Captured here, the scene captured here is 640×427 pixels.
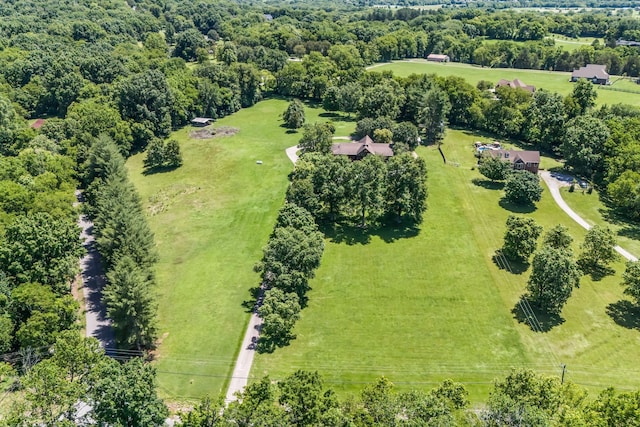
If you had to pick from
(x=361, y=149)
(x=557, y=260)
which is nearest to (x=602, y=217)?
(x=557, y=260)

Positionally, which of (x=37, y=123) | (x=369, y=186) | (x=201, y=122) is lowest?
(x=201, y=122)

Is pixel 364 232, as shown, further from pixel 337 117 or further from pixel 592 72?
pixel 592 72

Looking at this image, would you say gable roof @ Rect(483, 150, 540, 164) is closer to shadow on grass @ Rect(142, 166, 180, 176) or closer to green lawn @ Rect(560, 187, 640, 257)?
green lawn @ Rect(560, 187, 640, 257)

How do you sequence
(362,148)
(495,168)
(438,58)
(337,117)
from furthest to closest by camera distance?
(438,58)
(337,117)
(362,148)
(495,168)

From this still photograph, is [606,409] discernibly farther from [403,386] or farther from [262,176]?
[262,176]

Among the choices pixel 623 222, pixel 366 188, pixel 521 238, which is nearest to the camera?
pixel 521 238

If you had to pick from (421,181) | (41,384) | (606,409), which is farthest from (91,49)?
(606,409)

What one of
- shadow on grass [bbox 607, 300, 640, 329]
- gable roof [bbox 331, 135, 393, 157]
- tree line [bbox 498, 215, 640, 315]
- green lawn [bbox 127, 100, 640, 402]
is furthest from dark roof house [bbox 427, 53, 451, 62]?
shadow on grass [bbox 607, 300, 640, 329]
